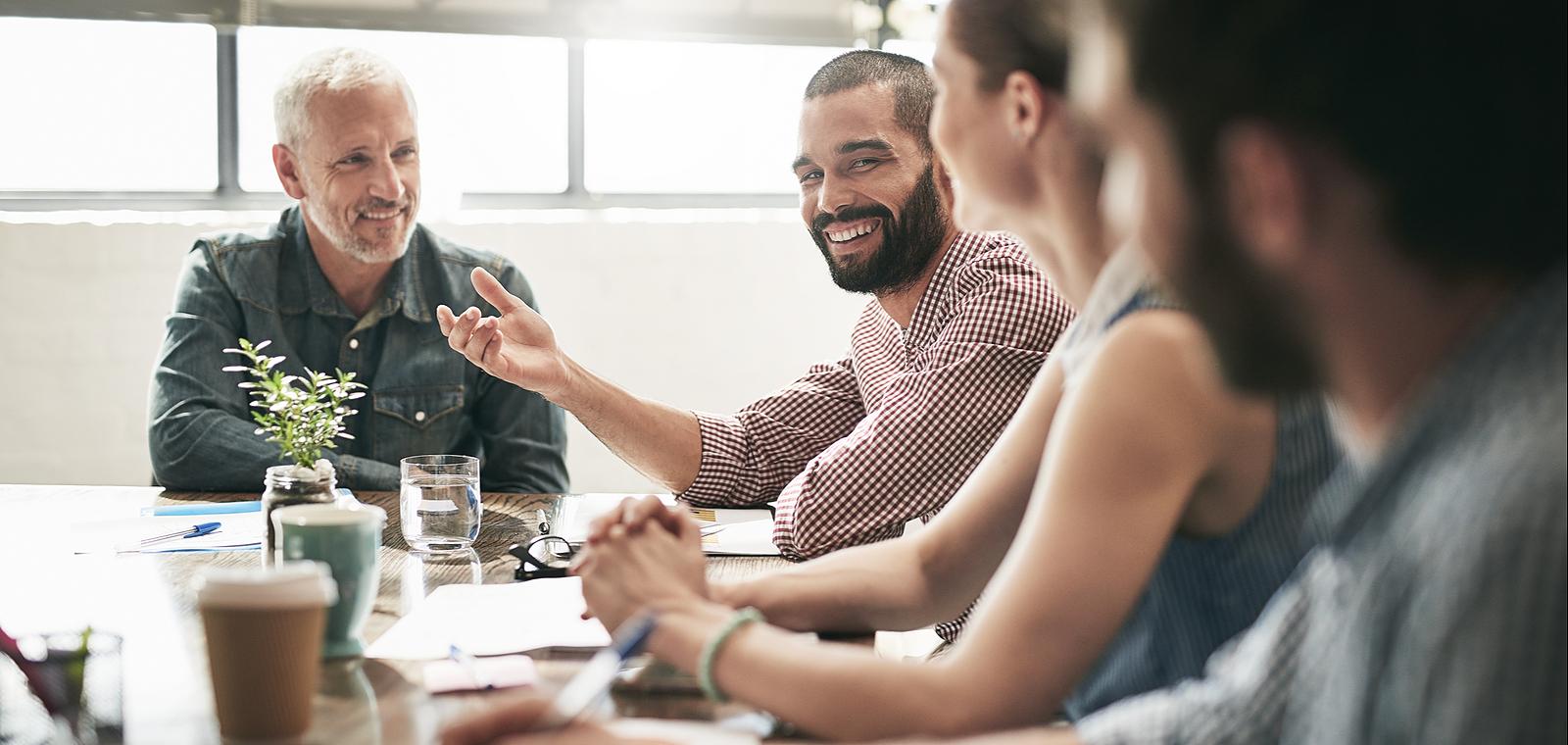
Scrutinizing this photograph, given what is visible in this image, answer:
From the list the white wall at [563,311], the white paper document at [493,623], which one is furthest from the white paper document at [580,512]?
the white wall at [563,311]

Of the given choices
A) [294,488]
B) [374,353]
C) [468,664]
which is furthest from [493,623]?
[374,353]

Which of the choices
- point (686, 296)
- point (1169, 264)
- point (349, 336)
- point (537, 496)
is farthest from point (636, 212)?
point (1169, 264)

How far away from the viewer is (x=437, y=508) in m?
1.72

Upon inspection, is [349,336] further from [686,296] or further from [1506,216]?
[1506,216]

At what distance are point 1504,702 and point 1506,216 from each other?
228mm

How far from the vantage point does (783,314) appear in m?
4.45

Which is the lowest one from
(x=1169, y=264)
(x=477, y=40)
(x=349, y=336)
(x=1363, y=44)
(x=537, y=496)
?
(x=537, y=496)

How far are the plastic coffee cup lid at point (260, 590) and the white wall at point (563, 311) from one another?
336 cm

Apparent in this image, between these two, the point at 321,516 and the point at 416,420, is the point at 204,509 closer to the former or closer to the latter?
the point at 416,420

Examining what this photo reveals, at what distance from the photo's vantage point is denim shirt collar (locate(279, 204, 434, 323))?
2658 millimetres

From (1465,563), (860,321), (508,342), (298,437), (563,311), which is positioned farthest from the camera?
(563,311)

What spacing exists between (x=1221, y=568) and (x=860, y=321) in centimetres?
132

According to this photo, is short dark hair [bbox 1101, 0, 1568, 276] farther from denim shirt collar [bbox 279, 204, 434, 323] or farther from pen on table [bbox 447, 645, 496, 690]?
denim shirt collar [bbox 279, 204, 434, 323]

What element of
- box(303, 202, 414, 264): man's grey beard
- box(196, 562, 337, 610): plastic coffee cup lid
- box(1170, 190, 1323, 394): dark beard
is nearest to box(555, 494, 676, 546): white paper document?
box(196, 562, 337, 610): plastic coffee cup lid
